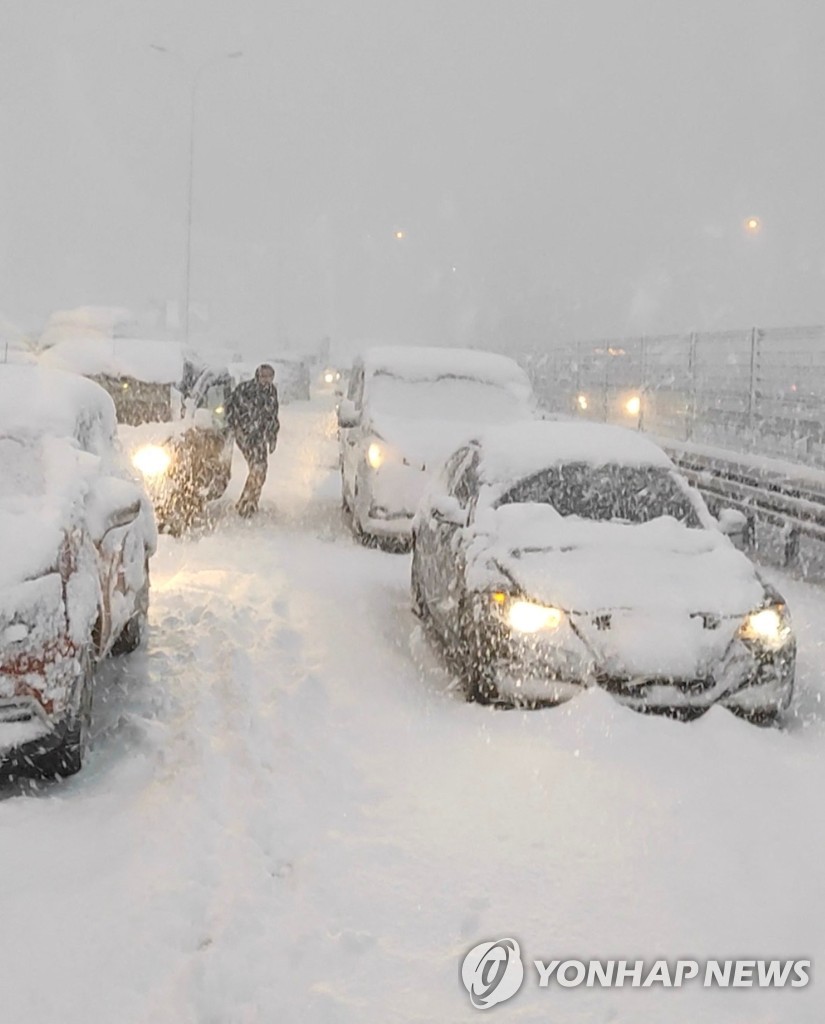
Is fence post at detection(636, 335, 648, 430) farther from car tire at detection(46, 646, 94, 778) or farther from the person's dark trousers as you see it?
car tire at detection(46, 646, 94, 778)

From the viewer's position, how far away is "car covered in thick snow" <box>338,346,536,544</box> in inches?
416

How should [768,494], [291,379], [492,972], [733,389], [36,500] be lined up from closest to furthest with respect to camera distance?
[492,972], [36,500], [768,494], [733,389], [291,379]

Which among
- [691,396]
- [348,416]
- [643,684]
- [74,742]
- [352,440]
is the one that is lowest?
[74,742]

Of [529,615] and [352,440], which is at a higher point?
[352,440]

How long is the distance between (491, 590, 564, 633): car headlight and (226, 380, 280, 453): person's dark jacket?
692cm

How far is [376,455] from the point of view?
1073 centimetres

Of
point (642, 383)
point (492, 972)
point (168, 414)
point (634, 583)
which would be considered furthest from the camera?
point (642, 383)

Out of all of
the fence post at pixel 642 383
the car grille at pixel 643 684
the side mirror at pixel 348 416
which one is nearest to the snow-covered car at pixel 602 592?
the car grille at pixel 643 684

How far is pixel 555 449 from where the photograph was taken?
714 cm

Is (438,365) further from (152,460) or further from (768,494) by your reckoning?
(768,494)

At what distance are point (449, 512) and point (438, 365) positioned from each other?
5674 millimetres

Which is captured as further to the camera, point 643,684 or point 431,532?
point 431,532

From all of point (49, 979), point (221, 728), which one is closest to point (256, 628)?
point (221, 728)

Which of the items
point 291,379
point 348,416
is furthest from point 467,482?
point 291,379
